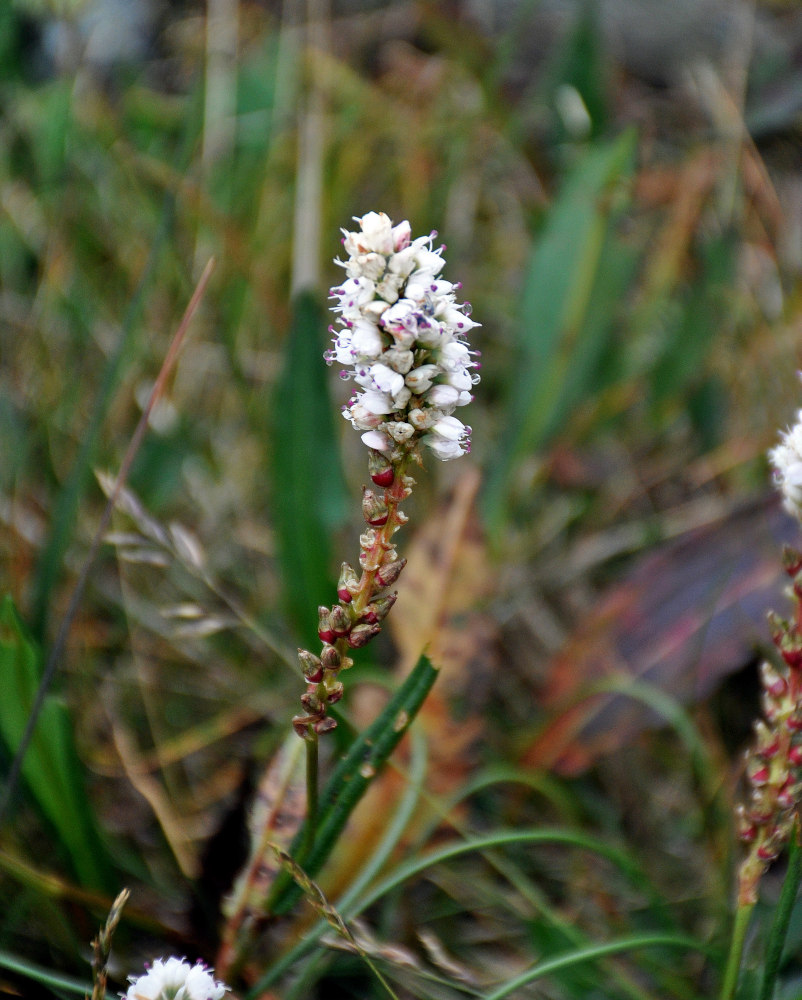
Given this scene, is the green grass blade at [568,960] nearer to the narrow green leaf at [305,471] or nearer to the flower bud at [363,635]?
the flower bud at [363,635]

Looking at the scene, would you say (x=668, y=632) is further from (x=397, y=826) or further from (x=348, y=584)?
(x=348, y=584)

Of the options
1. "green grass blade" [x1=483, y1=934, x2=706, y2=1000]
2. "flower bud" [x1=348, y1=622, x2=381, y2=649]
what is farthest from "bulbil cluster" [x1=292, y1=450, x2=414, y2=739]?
"green grass blade" [x1=483, y1=934, x2=706, y2=1000]

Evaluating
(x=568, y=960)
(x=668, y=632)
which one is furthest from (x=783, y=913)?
(x=668, y=632)

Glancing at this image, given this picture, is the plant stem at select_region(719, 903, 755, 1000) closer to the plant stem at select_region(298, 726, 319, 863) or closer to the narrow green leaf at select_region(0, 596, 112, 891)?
the plant stem at select_region(298, 726, 319, 863)

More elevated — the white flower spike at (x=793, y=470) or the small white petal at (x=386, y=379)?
the white flower spike at (x=793, y=470)

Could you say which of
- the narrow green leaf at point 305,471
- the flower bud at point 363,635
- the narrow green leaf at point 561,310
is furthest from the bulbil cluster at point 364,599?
the narrow green leaf at point 561,310

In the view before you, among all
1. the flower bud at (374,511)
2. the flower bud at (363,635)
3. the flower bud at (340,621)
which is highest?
the flower bud at (374,511)
